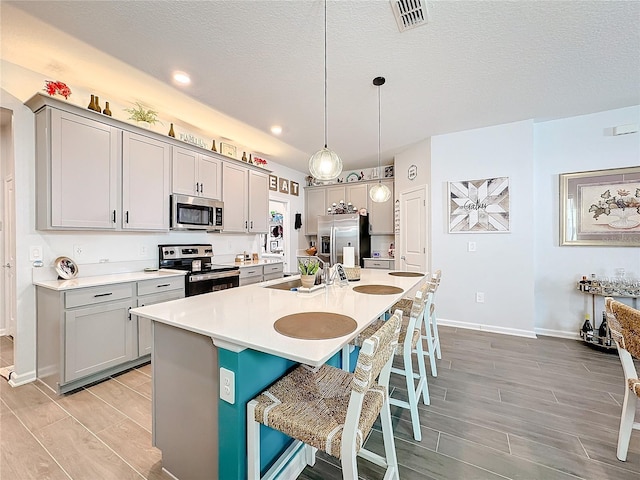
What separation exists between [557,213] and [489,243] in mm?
871

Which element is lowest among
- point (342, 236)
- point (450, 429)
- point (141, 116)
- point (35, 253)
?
point (450, 429)

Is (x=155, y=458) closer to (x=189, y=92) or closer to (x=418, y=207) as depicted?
(x=189, y=92)

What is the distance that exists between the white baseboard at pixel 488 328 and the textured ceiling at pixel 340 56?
8.85ft

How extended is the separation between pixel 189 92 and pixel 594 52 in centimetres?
356

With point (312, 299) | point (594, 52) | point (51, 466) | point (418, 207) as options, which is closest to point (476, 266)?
point (418, 207)

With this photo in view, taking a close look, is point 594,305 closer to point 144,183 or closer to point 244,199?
point 244,199

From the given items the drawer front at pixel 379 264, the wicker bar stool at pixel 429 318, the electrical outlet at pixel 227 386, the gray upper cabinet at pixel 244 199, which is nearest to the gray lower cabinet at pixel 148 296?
the gray upper cabinet at pixel 244 199

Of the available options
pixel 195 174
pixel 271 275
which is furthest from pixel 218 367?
pixel 271 275

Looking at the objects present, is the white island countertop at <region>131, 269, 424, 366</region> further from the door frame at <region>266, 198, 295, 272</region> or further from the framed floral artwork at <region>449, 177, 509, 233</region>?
the door frame at <region>266, 198, 295, 272</region>

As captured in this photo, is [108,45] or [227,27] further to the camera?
[108,45]

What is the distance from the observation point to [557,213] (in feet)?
11.2

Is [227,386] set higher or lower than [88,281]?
lower

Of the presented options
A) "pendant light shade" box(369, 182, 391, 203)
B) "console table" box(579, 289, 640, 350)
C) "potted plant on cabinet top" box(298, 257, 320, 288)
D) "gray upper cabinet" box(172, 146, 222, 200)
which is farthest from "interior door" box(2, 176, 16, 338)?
"console table" box(579, 289, 640, 350)

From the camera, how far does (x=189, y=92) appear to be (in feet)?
8.82
